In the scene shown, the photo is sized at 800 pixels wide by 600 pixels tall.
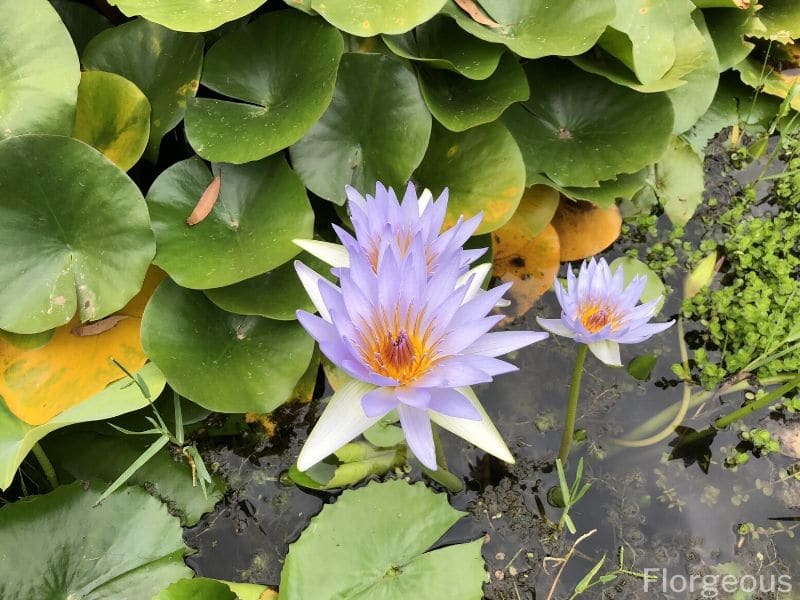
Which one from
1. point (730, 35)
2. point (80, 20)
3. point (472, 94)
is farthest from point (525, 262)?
point (80, 20)

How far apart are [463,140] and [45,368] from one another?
129 cm

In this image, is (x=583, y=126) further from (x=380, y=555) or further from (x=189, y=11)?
(x=380, y=555)

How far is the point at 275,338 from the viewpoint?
1629mm

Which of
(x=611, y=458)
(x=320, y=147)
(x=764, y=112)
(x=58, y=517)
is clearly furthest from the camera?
(x=764, y=112)

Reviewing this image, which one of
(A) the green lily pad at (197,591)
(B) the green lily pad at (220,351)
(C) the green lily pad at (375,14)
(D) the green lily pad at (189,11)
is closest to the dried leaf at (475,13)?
(C) the green lily pad at (375,14)

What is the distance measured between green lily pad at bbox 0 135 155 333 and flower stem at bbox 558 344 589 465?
1092 mm

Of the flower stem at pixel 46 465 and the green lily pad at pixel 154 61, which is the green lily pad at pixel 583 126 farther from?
the flower stem at pixel 46 465

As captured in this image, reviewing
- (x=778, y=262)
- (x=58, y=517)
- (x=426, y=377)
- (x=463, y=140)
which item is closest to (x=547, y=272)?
(x=463, y=140)

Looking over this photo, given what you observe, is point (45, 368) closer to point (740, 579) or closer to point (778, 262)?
point (740, 579)

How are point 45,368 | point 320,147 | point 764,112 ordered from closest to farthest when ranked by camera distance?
1. point 45,368
2. point 320,147
3. point 764,112

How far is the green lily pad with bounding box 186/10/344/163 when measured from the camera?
1570 mm

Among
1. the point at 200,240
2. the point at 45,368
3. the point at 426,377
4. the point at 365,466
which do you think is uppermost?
the point at 426,377

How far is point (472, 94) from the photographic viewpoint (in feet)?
5.91

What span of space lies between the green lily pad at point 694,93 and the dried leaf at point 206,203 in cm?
154
